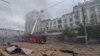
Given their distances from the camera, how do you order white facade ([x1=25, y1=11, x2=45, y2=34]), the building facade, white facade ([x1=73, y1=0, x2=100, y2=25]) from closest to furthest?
white facade ([x1=73, y1=0, x2=100, y2=25])
the building facade
white facade ([x1=25, y1=11, x2=45, y2=34])

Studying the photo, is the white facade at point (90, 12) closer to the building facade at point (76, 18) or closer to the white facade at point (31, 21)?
the building facade at point (76, 18)

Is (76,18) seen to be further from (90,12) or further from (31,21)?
(31,21)

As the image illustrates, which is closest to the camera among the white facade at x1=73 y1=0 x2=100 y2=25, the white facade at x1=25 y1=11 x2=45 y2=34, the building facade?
the white facade at x1=73 y1=0 x2=100 y2=25

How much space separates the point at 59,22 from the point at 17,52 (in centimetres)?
5438

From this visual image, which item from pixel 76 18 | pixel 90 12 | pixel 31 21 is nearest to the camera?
pixel 90 12

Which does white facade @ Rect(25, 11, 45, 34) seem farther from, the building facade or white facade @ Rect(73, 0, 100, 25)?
white facade @ Rect(73, 0, 100, 25)

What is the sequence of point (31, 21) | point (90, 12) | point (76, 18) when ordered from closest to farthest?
point (90, 12) → point (76, 18) → point (31, 21)

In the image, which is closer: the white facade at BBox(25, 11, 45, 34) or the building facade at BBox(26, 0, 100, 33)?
the building facade at BBox(26, 0, 100, 33)

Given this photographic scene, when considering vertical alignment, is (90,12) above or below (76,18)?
above

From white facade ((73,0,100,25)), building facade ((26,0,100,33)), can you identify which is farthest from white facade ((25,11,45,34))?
white facade ((73,0,100,25))

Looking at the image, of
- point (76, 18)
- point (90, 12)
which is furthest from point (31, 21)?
point (90, 12)

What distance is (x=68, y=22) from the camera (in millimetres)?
60344

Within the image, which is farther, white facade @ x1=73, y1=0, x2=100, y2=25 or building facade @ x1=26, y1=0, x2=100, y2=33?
building facade @ x1=26, y1=0, x2=100, y2=33

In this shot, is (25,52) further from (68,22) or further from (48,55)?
(68,22)
